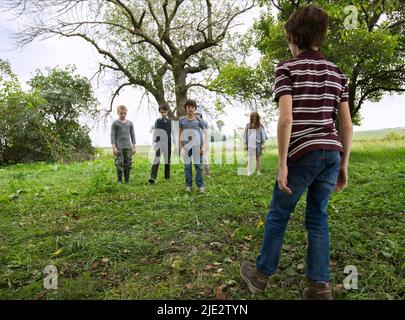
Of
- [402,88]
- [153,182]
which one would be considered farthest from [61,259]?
[402,88]

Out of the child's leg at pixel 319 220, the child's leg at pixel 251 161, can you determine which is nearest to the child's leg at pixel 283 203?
the child's leg at pixel 319 220

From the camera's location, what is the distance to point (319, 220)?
2600mm

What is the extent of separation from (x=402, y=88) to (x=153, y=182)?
14.6 m

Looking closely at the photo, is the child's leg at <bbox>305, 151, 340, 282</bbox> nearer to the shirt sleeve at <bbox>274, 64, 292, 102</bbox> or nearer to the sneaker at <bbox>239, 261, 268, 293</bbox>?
the sneaker at <bbox>239, 261, 268, 293</bbox>

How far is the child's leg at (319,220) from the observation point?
2553mm

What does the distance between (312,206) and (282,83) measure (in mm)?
948

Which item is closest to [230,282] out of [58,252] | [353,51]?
[58,252]

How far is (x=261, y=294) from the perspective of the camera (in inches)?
114

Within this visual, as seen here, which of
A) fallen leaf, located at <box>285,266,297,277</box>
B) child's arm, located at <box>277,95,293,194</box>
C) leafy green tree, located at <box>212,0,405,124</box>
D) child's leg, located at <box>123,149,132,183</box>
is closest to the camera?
child's arm, located at <box>277,95,293,194</box>

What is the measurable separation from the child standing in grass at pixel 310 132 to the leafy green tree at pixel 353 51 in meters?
7.59

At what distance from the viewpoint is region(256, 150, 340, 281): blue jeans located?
8.17 ft

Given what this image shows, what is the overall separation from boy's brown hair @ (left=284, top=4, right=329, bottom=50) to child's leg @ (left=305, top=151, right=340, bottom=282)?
2.73 feet

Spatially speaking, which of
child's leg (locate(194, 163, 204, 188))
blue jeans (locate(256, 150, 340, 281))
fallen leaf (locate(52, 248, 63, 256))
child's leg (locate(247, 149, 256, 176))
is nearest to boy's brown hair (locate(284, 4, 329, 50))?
blue jeans (locate(256, 150, 340, 281))

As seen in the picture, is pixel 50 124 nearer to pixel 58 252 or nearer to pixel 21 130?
pixel 21 130
